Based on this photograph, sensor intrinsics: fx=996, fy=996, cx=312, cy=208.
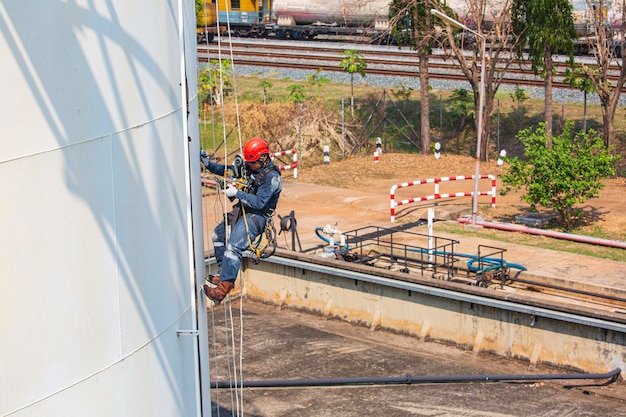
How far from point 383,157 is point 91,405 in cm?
3078

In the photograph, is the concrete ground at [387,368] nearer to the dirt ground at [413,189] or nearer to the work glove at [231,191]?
the dirt ground at [413,189]

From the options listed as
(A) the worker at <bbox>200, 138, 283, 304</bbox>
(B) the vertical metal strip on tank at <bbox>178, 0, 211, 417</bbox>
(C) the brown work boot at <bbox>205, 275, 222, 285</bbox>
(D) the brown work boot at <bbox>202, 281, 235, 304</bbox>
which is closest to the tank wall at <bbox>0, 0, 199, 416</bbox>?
(B) the vertical metal strip on tank at <bbox>178, 0, 211, 417</bbox>

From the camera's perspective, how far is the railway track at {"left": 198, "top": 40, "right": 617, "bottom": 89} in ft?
135

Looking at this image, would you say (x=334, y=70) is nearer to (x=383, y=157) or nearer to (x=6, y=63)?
(x=383, y=157)

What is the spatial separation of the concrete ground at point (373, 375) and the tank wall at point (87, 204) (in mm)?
10642

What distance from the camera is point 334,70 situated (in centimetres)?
4562

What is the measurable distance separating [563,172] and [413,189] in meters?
6.60

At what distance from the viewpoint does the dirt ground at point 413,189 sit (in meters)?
27.0

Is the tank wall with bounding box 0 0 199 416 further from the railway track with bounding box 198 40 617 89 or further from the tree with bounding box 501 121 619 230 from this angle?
the railway track with bounding box 198 40 617 89

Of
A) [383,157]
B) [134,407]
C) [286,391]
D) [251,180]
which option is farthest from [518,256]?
[134,407]

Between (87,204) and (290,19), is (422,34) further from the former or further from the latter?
(87,204)

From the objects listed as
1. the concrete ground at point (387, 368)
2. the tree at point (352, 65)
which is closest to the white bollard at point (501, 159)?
the concrete ground at point (387, 368)

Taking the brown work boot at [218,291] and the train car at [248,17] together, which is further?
the train car at [248,17]

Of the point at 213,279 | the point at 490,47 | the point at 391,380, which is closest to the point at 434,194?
the point at 490,47
